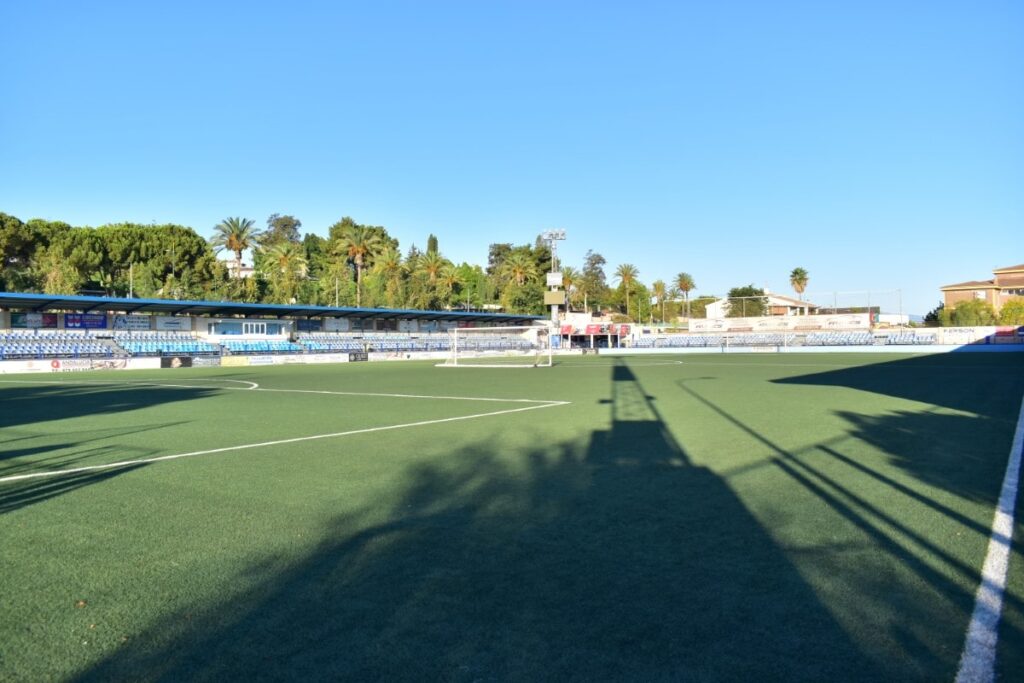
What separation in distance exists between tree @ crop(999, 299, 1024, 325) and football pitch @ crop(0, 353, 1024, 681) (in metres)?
66.2

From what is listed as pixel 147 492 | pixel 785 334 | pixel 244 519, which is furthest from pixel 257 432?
pixel 785 334

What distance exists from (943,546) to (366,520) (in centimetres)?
466

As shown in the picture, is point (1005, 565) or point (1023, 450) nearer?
point (1005, 565)

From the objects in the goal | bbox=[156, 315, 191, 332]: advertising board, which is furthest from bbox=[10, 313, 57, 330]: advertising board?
the goal

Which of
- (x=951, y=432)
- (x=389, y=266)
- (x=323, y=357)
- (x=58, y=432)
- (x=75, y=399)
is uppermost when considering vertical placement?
(x=389, y=266)

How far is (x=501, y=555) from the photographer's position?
504 cm

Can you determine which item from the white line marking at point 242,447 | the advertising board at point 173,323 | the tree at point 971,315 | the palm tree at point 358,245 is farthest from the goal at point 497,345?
the white line marking at point 242,447

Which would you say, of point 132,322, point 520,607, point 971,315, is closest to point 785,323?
point 971,315

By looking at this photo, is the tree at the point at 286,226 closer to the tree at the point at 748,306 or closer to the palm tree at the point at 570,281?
the palm tree at the point at 570,281

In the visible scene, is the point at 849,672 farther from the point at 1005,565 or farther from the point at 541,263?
the point at 541,263

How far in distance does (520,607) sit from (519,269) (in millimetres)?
103144

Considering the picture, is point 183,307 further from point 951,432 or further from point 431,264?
point 431,264

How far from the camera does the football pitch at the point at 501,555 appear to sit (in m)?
3.44

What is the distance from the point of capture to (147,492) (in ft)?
23.7
